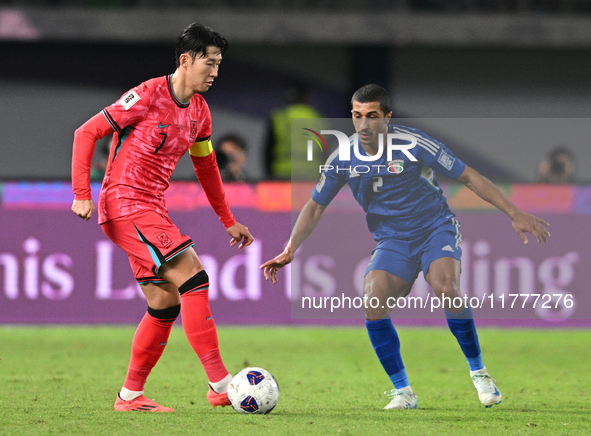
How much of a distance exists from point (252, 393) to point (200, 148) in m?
1.26

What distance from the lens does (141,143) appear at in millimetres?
3898

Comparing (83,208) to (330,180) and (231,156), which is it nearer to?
(330,180)

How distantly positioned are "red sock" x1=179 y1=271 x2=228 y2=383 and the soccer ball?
13 cm

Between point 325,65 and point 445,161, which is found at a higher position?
point 325,65

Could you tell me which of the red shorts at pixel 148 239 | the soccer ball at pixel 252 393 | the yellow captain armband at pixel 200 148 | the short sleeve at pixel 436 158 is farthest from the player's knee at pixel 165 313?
the short sleeve at pixel 436 158

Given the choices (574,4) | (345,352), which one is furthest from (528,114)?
(345,352)

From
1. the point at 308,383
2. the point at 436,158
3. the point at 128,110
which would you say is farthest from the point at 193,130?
the point at 308,383

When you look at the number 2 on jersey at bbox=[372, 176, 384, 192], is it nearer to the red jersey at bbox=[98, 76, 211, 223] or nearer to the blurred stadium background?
the red jersey at bbox=[98, 76, 211, 223]

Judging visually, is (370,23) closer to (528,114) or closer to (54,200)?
(528,114)

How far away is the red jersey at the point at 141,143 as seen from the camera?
12.6 ft

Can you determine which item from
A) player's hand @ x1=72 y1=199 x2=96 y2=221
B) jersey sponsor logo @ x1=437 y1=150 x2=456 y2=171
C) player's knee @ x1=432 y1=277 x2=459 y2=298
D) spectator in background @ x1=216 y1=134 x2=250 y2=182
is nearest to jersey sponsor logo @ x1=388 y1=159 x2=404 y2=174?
jersey sponsor logo @ x1=437 y1=150 x2=456 y2=171

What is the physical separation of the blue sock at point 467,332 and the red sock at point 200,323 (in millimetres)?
1203

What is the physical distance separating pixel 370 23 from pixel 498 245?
6.47m

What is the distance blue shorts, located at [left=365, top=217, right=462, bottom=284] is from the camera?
423cm
